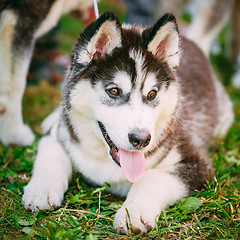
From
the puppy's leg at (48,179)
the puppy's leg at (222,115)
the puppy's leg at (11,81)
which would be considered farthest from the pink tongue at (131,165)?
the puppy's leg at (222,115)

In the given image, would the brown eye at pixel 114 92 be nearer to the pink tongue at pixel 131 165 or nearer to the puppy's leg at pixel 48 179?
the pink tongue at pixel 131 165

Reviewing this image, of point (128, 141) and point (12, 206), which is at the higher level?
point (128, 141)

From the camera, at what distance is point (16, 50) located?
3592 mm

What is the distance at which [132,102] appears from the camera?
8.27 feet

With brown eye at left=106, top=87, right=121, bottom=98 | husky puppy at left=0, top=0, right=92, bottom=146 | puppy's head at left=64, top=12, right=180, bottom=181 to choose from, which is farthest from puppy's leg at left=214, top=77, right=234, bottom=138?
husky puppy at left=0, top=0, right=92, bottom=146

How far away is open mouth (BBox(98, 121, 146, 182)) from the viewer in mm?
2600

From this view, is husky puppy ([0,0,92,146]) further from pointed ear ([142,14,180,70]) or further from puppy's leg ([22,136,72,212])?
pointed ear ([142,14,180,70])

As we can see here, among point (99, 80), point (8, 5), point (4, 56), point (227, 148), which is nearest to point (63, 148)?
point (99, 80)

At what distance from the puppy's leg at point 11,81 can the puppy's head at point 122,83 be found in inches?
41.8

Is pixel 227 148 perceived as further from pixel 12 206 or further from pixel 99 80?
Result: pixel 12 206

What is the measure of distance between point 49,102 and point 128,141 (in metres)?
2.78

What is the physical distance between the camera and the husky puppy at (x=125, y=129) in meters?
2.47

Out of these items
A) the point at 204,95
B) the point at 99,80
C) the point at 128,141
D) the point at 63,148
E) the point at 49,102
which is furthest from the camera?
the point at 49,102

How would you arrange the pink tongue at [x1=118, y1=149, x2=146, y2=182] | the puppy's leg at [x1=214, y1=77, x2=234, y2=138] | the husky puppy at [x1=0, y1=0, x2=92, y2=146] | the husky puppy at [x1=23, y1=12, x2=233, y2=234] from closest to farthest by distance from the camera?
the husky puppy at [x1=23, y1=12, x2=233, y2=234], the pink tongue at [x1=118, y1=149, x2=146, y2=182], the husky puppy at [x1=0, y1=0, x2=92, y2=146], the puppy's leg at [x1=214, y1=77, x2=234, y2=138]
